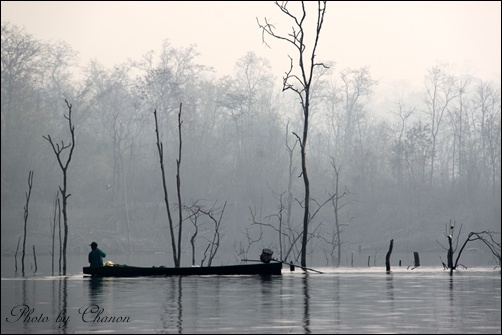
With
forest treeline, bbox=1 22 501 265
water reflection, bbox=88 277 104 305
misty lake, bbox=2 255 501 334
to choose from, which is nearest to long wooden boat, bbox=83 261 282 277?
misty lake, bbox=2 255 501 334

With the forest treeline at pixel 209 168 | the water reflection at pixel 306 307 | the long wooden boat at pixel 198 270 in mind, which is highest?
the forest treeline at pixel 209 168

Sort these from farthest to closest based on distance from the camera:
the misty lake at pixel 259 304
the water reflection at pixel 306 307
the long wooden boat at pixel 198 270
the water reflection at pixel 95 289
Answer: the long wooden boat at pixel 198 270
the water reflection at pixel 95 289
the misty lake at pixel 259 304
the water reflection at pixel 306 307

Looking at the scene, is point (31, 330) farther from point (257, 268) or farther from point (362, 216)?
point (362, 216)

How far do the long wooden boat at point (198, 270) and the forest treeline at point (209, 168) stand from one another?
44.6 meters

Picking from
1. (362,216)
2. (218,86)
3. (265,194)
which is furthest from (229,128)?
(362,216)

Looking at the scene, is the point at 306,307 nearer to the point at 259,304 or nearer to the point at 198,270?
the point at 259,304

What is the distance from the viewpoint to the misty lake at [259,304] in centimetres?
2478

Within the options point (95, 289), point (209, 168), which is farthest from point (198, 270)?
point (209, 168)

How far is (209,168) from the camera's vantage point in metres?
109

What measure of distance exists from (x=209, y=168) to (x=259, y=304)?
78.2 metres

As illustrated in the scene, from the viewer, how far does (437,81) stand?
367 ft

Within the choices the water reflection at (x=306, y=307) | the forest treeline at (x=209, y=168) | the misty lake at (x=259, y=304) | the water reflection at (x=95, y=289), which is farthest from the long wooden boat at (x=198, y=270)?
the forest treeline at (x=209, y=168)

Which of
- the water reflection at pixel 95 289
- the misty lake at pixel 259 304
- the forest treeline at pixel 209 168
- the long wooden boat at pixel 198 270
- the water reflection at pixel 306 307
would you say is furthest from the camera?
the forest treeline at pixel 209 168

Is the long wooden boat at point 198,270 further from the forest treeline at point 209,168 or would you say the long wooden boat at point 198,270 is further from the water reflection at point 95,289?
the forest treeline at point 209,168
